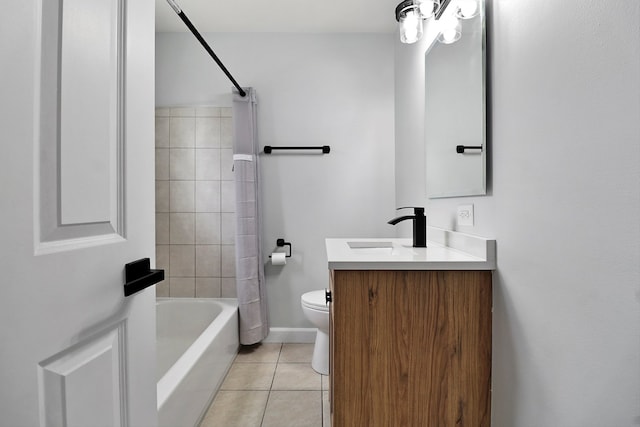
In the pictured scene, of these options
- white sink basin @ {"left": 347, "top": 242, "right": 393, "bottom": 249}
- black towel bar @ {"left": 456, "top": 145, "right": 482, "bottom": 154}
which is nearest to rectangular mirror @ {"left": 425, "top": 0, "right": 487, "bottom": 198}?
black towel bar @ {"left": 456, "top": 145, "right": 482, "bottom": 154}

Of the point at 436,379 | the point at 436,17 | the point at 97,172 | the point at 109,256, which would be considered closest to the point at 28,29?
the point at 97,172

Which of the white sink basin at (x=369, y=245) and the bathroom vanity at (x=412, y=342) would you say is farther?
the white sink basin at (x=369, y=245)

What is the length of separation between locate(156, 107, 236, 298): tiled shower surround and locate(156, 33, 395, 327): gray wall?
0.22 m

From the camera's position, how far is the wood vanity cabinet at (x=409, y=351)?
1.05 meters

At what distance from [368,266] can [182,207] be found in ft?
6.65

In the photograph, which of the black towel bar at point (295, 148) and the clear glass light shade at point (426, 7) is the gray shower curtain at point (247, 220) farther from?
the clear glass light shade at point (426, 7)

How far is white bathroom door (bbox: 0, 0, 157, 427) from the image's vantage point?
470 millimetres

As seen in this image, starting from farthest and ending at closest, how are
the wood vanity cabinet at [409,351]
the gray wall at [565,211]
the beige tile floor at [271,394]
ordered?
the beige tile floor at [271,394], the wood vanity cabinet at [409,351], the gray wall at [565,211]

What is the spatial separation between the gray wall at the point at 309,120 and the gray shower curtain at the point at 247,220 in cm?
21

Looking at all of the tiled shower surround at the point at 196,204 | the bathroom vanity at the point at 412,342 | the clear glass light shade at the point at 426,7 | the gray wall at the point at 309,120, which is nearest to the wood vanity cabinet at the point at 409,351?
the bathroom vanity at the point at 412,342

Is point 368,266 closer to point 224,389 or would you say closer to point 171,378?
point 171,378

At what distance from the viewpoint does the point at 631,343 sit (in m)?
0.59

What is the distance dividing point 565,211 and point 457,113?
728 mm

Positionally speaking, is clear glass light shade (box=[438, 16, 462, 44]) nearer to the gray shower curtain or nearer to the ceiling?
the ceiling
